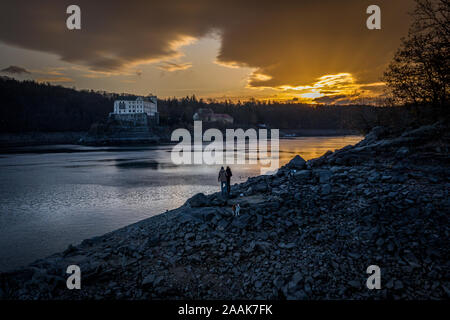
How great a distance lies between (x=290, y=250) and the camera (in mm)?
8578

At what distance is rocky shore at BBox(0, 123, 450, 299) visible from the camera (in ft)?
23.7

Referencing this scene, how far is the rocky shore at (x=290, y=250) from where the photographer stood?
7219 mm

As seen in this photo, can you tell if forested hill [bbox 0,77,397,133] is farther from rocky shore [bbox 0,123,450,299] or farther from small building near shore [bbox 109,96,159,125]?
rocky shore [bbox 0,123,450,299]

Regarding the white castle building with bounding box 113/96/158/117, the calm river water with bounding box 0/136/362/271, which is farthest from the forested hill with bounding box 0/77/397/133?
the calm river water with bounding box 0/136/362/271

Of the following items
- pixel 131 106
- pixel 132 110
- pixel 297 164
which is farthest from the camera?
pixel 131 106

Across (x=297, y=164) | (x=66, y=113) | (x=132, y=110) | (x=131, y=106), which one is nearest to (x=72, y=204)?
(x=297, y=164)

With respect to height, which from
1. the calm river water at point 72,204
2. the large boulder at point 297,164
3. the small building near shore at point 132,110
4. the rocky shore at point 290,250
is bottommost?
the calm river water at point 72,204

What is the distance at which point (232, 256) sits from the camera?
8609 millimetres

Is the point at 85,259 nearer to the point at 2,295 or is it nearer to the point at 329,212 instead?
the point at 2,295

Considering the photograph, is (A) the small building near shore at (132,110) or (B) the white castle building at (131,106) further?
(B) the white castle building at (131,106)

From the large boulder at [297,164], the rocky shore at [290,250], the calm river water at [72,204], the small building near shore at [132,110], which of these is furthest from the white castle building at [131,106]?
the rocky shore at [290,250]

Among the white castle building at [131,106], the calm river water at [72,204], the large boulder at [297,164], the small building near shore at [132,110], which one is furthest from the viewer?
the white castle building at [131,106]

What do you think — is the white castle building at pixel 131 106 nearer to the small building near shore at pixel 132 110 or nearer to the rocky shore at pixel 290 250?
the small building near shore at pixel 132 110

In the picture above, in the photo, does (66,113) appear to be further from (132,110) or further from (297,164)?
(297,164)
